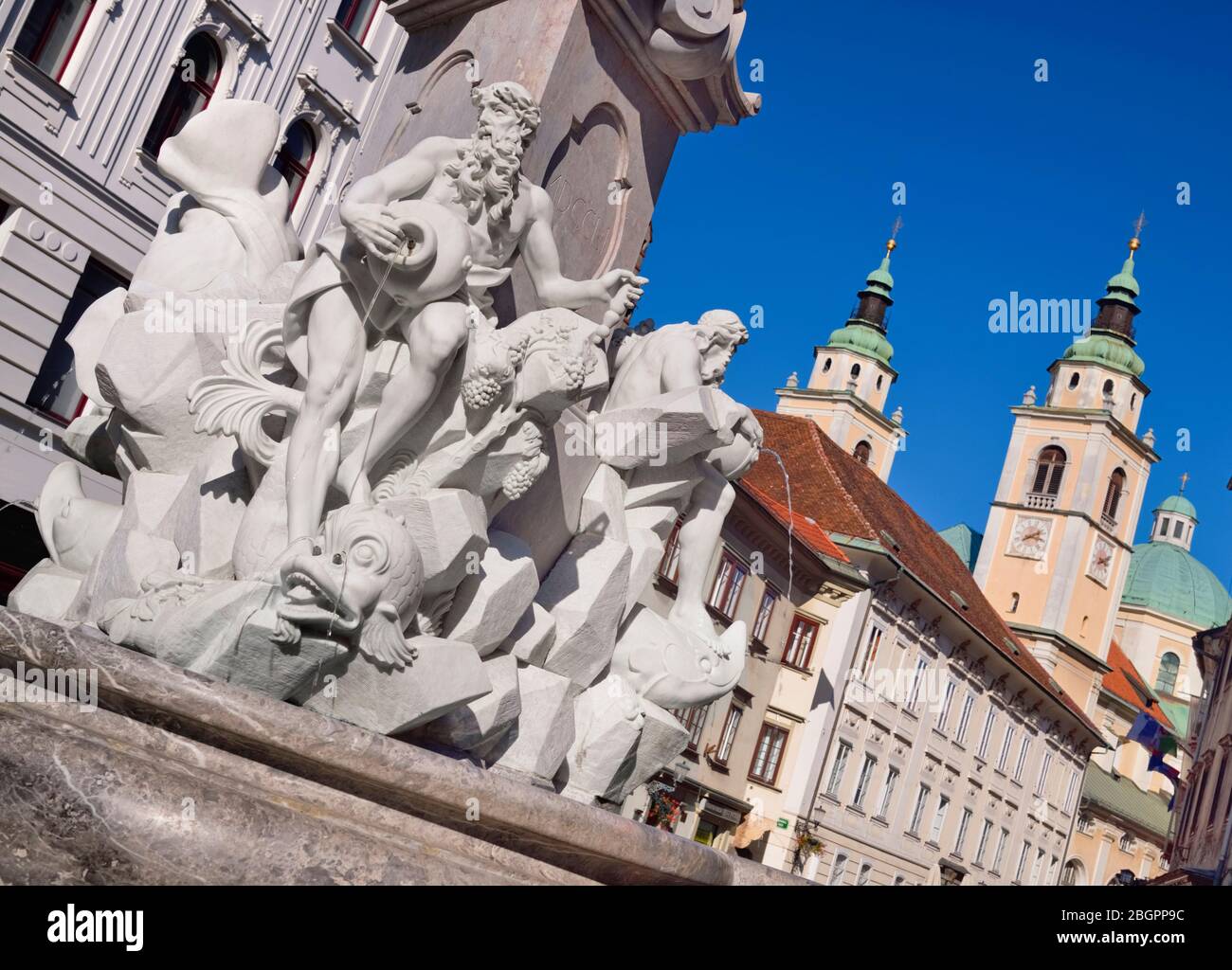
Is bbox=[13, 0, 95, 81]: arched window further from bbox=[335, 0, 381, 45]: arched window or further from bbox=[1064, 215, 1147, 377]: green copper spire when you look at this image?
bbox=[1064, 215, 1147, 377]: green copper spire

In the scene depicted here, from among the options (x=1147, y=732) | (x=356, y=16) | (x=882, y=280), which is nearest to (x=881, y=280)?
(x=882, y=280)

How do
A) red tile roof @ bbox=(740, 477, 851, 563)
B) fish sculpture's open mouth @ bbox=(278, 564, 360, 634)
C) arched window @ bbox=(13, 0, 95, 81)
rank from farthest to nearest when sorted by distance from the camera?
red tile roof @ bbox=(740, 477, 851, 563)
arched window @ bbox=(13, 0, 95, 81)
fish sculpture's open mouth @ bbox=(278, 564, 360, 634)

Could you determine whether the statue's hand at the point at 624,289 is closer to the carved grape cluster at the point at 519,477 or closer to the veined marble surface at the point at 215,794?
the carved grape cluster at the point at 519,477

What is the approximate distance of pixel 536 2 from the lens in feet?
21.4

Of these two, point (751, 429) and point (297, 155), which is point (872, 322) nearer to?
point (297, 155)

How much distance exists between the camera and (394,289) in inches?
205

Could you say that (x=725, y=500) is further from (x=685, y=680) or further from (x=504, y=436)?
(x=504, y=436)

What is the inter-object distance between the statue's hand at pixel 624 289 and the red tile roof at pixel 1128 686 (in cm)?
7883

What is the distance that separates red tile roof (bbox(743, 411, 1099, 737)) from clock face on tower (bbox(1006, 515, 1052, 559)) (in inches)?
798

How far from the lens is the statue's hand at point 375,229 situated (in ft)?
16.7

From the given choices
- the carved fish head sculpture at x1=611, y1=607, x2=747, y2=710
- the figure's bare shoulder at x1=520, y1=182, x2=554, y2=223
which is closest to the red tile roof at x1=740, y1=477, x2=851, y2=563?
the carved fish head sculpture at x1=611, y1=607, x2=747, y2=710

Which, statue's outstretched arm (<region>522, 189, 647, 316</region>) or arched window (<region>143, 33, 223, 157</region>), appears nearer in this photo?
statue's outstretched arm (<region>522, 189, 647, 316</region>)

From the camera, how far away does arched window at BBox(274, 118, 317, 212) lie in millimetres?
21312
